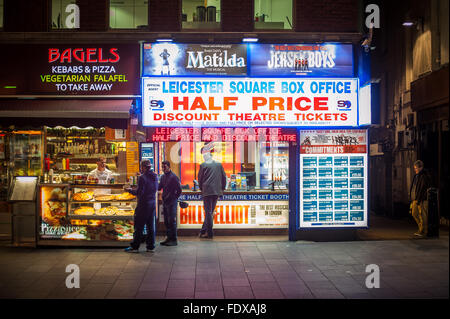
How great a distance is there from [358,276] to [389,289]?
797 mm

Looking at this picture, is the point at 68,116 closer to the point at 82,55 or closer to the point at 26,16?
the point at 82,55

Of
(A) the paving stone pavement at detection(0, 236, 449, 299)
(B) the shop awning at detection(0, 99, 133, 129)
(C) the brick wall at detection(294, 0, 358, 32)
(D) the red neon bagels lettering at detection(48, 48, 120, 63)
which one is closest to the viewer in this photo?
(A) the paving stone pavement at detection(0, 236, 449, 299)

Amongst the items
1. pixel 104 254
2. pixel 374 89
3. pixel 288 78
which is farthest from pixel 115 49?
pixel 374 89

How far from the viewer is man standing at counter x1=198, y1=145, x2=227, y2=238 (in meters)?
10.5

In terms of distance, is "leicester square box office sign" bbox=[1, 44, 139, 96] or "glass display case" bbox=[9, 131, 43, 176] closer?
"leicester square box office sign" bbox=[1, 44, 139, 96]

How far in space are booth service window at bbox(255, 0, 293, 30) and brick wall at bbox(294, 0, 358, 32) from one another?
369 mm

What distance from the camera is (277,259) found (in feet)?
28.3

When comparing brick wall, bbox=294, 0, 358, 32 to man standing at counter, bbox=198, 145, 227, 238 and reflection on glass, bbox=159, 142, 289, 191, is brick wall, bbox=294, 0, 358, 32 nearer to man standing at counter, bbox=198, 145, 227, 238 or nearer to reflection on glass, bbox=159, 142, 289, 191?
reflection on glass, bbox=159, 142, 289, 191

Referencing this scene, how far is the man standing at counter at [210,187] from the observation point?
34.3 feet

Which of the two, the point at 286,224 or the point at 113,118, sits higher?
the point at 113,118

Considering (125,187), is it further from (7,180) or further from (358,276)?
(358,276)

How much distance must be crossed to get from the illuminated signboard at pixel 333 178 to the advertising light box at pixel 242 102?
1.45 feet

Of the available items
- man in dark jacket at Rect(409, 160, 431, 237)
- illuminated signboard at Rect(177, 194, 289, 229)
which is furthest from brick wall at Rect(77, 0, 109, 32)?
man in dark jacket at Rect(409, 160, 431, 237)
